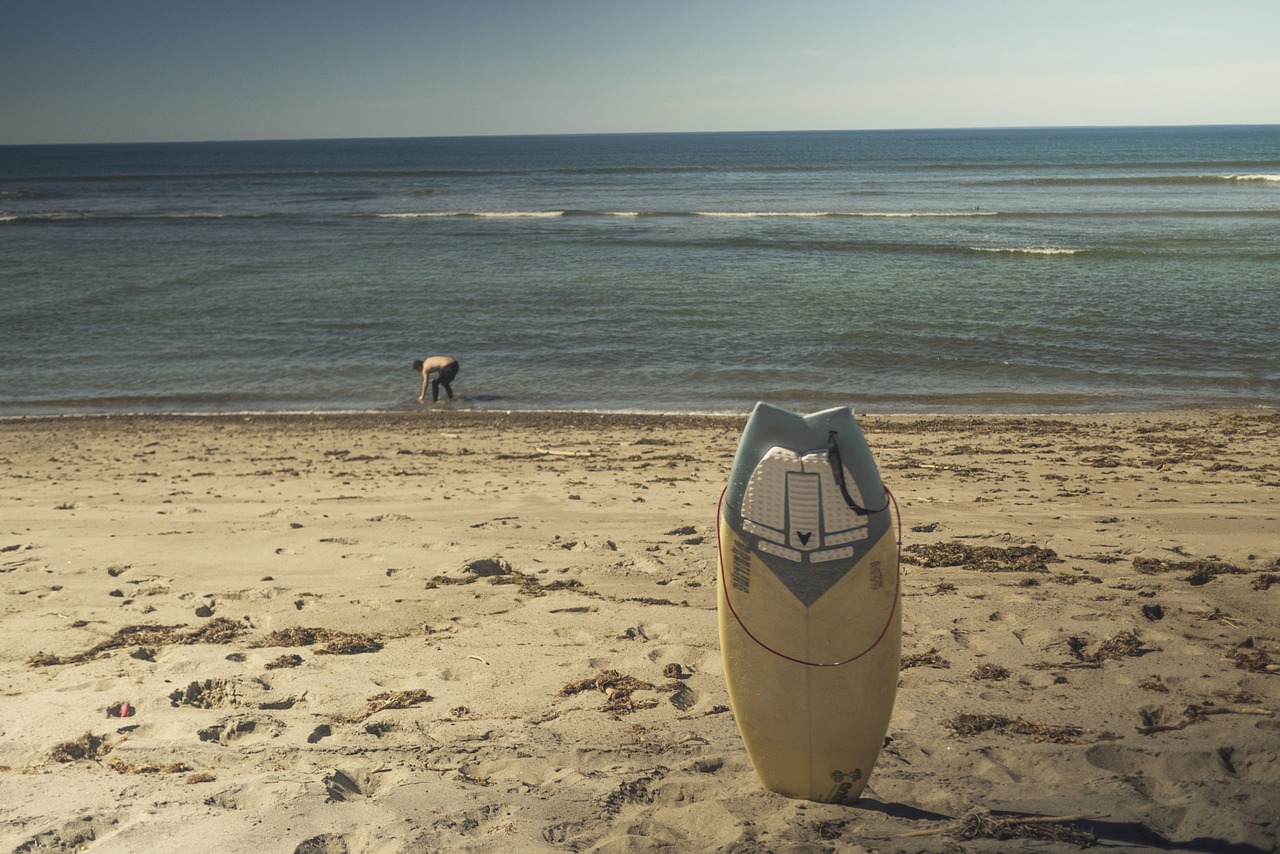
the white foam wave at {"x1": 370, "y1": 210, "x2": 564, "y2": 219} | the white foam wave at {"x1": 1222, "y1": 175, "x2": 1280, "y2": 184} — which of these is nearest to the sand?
the white foam wave at {"x1": 370, "y1": 210, "x2": 564, "y2": 219}

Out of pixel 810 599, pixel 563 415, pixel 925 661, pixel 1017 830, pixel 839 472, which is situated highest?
pixel 839 472

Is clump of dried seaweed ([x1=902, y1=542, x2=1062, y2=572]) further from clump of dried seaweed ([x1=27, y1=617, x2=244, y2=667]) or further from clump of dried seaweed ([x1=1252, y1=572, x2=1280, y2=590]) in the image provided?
clump of dried seaweed ([x1=27, y1=617, x2=244, y2=667])

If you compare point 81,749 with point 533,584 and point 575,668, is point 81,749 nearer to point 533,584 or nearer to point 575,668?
point 575,668

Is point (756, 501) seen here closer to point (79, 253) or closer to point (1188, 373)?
point (1188, 373)

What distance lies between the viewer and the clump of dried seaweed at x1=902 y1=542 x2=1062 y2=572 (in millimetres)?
6609

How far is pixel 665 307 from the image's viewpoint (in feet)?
74.1

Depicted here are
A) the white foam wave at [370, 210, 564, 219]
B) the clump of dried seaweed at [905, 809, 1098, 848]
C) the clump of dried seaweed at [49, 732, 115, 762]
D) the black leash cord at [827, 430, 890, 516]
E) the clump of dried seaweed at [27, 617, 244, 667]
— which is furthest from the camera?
the white foam wave at [370, 210, 564, 219]

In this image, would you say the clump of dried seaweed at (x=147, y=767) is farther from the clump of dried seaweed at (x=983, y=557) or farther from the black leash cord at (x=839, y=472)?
the clump of dried seaweed at (x=983, y=557)

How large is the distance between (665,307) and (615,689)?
1829 centimetres

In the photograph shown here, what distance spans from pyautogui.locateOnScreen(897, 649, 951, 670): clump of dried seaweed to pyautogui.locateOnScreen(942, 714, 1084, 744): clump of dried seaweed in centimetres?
59

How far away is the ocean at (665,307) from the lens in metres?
16.2

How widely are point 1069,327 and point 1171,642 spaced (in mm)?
15652

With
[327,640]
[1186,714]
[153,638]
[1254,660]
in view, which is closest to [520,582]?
[327,640]

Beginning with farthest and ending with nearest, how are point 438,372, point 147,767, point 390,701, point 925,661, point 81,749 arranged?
1. point 438,372
2. point 925,661
3. point 390,701
4. point 81,749
5. point 147,767
